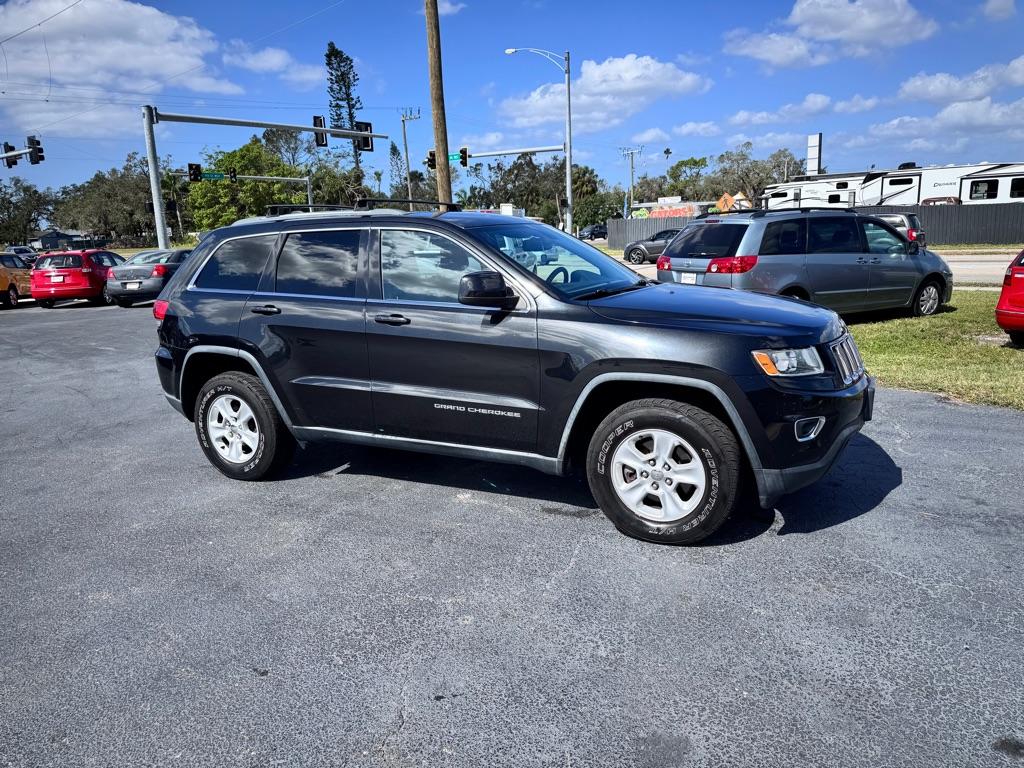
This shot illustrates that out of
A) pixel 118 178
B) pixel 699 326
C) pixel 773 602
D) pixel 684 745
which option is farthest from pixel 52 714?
pixel 118 178

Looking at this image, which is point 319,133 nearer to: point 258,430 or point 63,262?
point 63,262

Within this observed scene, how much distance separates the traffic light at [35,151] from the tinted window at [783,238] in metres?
32.7

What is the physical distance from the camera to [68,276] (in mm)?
20062

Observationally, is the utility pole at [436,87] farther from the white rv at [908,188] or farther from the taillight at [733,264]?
the white rv at [908,188]

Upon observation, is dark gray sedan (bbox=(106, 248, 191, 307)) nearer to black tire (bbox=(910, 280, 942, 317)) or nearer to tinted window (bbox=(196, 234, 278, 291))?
tinted window (bbox=(196, 234, 278, 291))

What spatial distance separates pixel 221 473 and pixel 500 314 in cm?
266

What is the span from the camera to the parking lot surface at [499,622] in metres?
2.55

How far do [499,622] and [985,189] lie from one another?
38443 millimetres

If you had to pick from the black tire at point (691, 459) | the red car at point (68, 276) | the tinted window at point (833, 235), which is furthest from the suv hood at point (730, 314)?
the red car at point (68, 276)

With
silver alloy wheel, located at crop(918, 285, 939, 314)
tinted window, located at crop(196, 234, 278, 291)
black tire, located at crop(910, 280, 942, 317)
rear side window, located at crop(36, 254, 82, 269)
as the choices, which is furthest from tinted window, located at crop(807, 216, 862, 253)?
rear side window, located at crop(36, 254, 82, 269)

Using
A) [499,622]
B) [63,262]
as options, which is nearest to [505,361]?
[499,622]

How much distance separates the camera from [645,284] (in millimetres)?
4953

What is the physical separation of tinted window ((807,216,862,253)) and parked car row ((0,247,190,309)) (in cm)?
1560

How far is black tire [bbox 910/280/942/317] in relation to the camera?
11.5 meters
